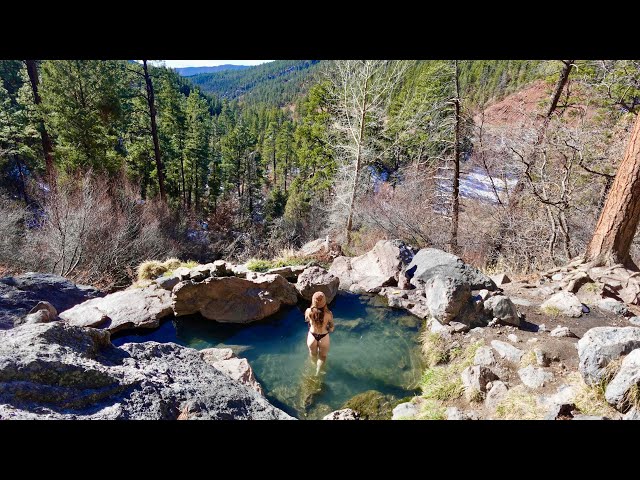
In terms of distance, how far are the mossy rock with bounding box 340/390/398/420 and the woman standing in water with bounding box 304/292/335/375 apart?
0.93 metres

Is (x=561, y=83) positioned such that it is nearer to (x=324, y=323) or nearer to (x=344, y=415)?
(x=324, y=323)

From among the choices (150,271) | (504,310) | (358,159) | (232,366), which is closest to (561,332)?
(504,310)

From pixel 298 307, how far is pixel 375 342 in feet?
6.87

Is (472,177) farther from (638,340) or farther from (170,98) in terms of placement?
(170,98)

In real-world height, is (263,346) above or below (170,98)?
below

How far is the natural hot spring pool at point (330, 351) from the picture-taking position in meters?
5.14

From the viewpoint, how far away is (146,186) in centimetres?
2181

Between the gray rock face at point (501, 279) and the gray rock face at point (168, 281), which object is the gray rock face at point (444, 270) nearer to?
the gray rock face at point (501, 279)

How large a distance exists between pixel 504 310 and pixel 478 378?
1803mm

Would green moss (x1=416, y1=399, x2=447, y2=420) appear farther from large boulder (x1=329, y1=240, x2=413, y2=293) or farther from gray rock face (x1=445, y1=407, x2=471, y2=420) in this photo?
large boulder (x1=329, y1=240, x2=413, y2=293)

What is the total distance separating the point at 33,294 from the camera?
585 cm

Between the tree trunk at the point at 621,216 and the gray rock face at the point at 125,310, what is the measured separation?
27.8 feet

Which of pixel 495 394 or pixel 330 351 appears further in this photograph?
pixel 330 351
